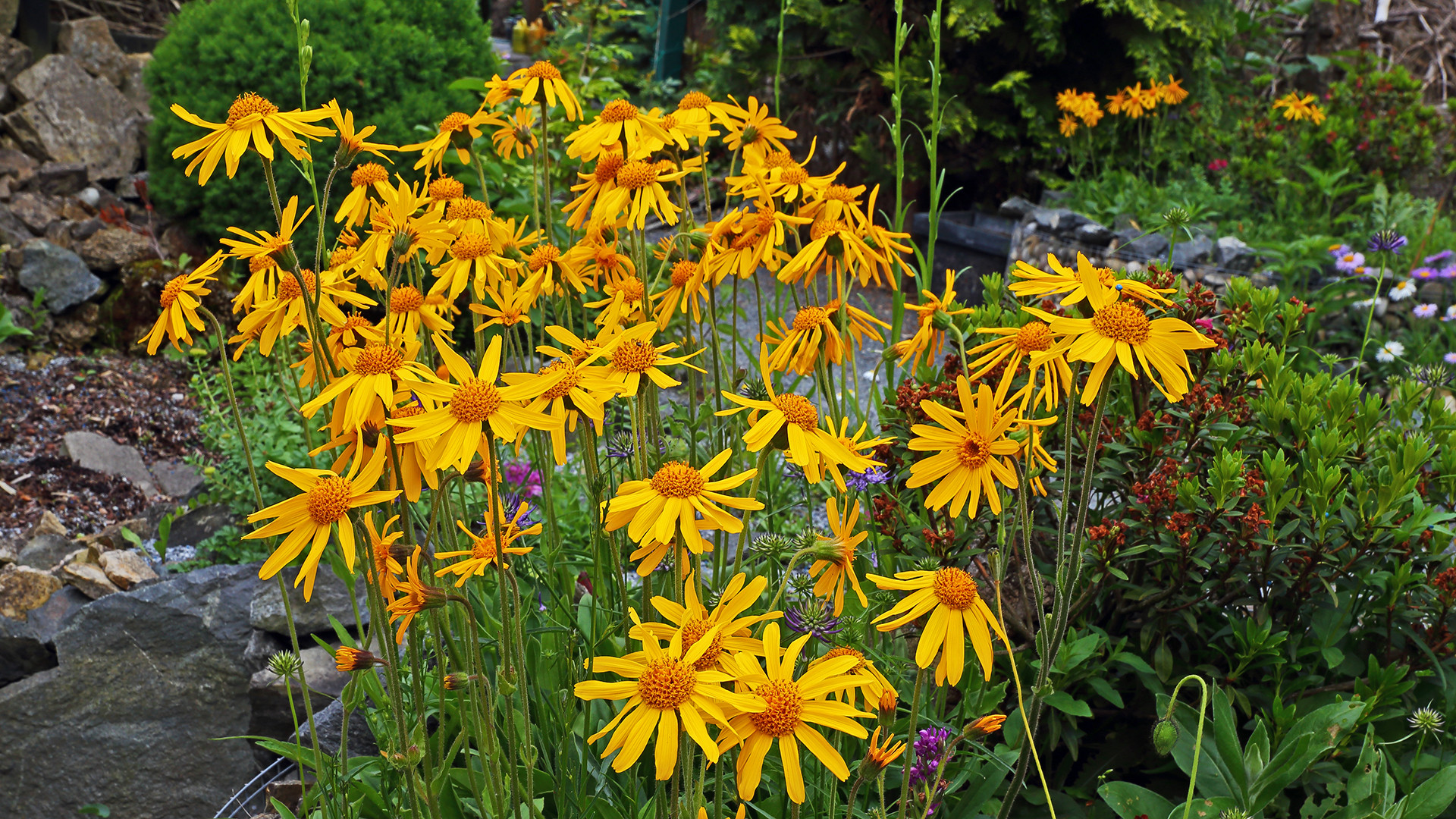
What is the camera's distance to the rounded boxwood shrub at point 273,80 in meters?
4.47

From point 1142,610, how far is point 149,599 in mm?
2220

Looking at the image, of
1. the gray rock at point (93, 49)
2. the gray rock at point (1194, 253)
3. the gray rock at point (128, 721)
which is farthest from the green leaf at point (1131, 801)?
the gray rock at point (93, 49)

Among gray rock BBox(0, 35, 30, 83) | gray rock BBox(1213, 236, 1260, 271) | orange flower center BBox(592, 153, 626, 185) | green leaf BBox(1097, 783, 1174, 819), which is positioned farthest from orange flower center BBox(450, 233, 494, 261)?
gray rock BBox(0, 35, 30, 83)

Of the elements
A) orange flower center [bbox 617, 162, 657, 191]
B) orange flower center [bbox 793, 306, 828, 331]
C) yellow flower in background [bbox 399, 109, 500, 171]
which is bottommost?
orange flower center [bbox 793, 306, 828, 331]

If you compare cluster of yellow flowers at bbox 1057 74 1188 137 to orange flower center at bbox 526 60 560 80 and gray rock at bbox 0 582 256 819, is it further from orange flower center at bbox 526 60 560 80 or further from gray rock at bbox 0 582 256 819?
gray rock at bbox 0 582 256 819

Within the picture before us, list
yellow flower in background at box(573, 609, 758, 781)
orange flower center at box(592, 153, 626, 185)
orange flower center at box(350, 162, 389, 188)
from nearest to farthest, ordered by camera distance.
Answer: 1. yellow flower in background at box(573, 609, 758, 781)
2. orange flower center at box(350, 162, 389, 188)
3. orange flower center at box(592, 153, 626, 185)

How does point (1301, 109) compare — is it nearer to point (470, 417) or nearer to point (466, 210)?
point (466, 210)

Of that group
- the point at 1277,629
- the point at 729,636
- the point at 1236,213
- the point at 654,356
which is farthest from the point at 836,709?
the point at 1236,213

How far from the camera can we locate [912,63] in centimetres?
529

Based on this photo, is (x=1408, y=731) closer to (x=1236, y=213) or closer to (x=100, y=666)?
(x=100, y=666)

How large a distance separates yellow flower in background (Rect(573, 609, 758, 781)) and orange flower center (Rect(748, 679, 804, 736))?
0.11 feet

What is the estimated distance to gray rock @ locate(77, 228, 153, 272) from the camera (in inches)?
183

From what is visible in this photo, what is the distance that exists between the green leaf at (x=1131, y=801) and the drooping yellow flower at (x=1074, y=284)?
760 millimetres

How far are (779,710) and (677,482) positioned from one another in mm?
232
